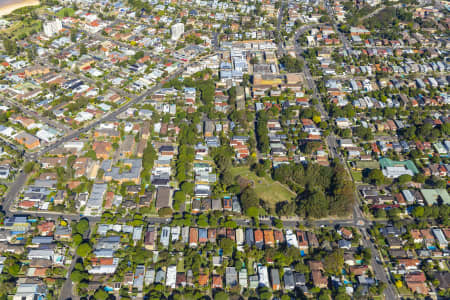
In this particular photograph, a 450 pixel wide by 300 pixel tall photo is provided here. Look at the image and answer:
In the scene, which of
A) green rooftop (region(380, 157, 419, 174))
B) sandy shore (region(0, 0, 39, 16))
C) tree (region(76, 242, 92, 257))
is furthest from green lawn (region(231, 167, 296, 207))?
sandy shore (region(0, 0, 39, 16))

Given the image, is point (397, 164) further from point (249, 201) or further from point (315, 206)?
point (249, 201)

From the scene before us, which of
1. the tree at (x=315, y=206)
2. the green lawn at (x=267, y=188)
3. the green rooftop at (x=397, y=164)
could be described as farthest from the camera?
the green rooftop at (x=397, y=164)

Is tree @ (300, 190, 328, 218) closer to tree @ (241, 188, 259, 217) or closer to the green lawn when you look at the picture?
the green lawn

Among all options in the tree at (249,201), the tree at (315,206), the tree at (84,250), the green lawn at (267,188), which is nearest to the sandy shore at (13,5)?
the tree at (84,250)

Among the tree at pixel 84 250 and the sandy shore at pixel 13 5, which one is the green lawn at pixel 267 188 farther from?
the sandy shore at pixel 13 5

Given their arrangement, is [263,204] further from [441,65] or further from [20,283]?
[441,65]

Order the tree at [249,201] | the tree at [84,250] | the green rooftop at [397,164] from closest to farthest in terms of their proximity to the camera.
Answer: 1. the tree at [84,250]
2. the tree at [249,201]
3. the green rooftop at [397,164]

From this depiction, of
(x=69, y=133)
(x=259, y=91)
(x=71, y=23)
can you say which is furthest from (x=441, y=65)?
(x=71, y=23)
